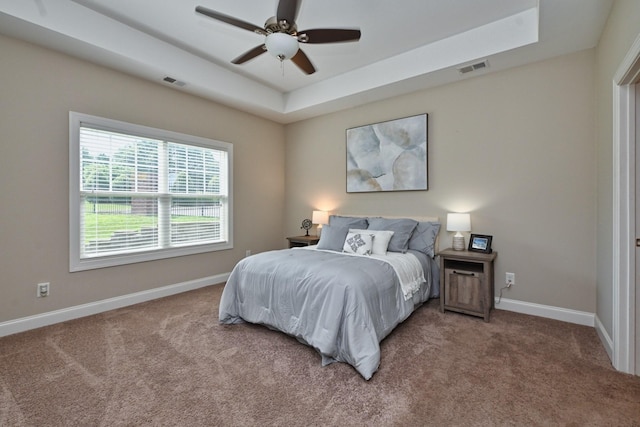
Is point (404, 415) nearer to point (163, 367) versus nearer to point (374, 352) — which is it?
point (374, 352)

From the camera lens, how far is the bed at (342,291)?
2.13m

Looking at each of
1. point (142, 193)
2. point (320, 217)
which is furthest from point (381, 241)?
point (142, 193)

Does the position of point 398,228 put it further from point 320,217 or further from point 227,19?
point 227,19

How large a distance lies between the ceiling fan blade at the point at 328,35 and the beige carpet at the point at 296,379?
8.40 feet

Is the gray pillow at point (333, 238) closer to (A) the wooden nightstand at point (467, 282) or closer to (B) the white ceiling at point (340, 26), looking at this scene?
(A) the wooden nightstand at point (467, 282)

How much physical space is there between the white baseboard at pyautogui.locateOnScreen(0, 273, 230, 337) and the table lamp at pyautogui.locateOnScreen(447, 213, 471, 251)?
3.40 m

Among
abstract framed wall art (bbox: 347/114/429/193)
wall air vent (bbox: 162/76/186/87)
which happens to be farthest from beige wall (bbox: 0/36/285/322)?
abstract framed wall art (bbox: 347/114/429/193)

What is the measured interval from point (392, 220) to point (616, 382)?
2.39 m

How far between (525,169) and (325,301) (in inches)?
104

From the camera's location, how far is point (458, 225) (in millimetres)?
3332

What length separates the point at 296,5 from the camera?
2.11m

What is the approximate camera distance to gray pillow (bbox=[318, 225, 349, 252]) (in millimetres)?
3562

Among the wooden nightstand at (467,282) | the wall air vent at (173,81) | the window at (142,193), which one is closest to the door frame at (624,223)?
the wooden nightstand at (467,282)

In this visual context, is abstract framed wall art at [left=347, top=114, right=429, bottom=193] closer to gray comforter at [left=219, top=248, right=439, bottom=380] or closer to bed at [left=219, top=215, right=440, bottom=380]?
bed at [left=219, top=215, right=440, bottom=380]
